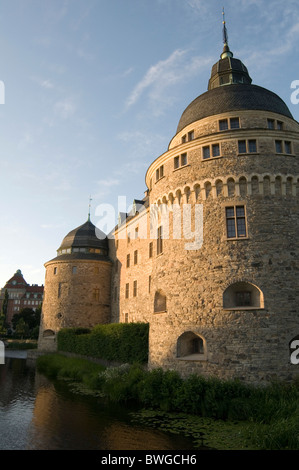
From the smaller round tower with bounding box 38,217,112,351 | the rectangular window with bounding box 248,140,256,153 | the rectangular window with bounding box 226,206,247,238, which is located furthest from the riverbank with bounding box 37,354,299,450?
the smaller round tower with bounding box 38,217,112,351

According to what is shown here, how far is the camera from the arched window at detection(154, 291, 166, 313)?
17219 mm

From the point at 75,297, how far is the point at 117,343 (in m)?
14.8

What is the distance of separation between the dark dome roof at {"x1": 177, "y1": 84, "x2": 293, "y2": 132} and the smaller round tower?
21543mm

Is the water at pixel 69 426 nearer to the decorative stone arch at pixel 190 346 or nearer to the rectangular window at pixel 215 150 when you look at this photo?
the decorative stone arch at pixel 190 346

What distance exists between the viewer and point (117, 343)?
70.5ft

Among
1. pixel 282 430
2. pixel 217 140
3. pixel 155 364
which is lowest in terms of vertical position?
pixel 282 430

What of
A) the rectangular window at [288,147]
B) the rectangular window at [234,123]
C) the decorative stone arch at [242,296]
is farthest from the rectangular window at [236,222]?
the rectangular window at [234,123]

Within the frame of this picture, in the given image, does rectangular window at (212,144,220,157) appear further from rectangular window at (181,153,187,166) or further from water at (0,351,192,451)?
water at (0,351,192,451)

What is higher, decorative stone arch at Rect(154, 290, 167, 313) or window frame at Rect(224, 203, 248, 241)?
window frame at Rect(224, 203, 248, 241)

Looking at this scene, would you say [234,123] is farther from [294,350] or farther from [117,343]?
[117,343]

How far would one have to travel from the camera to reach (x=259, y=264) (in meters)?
13.9
